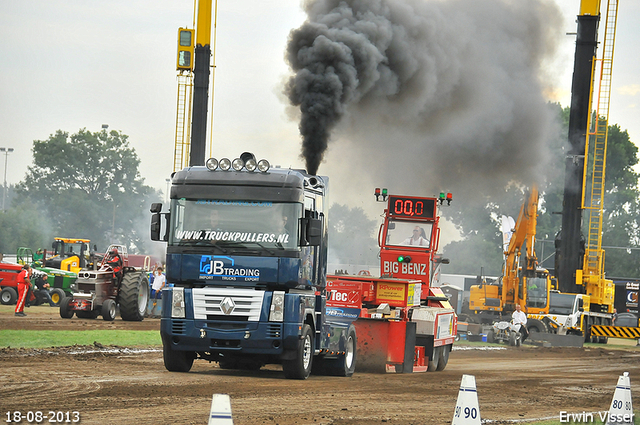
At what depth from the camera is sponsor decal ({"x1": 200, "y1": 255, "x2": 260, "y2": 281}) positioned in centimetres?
1328

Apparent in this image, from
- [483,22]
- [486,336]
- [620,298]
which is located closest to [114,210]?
[620,298]

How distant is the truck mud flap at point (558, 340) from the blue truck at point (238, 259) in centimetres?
1927

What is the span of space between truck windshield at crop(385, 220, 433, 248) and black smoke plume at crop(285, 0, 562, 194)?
2.45 meters

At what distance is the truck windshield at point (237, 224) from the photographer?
1334 centimetres

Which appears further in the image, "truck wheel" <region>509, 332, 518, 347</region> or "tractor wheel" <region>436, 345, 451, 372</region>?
"truck wheel" <region>509, 332, 518, 347</region>

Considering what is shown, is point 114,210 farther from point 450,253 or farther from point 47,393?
point 47,393

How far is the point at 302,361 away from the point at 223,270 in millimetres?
1901

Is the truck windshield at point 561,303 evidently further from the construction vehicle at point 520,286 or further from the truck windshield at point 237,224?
the truck windshield at point 237,224

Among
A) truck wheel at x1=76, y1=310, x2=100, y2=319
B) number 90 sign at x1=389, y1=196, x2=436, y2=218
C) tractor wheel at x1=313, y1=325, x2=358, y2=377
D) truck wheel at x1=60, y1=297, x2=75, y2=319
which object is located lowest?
truck wheel at x1=76, y1=310, x2=100, y2=319

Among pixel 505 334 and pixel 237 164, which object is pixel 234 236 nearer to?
pixel 237 164

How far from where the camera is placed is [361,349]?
17.1 m

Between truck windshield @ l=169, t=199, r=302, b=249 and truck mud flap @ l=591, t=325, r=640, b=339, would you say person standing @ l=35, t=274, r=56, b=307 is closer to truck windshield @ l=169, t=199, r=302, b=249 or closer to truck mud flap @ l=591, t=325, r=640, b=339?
truck mud flap @ l=591, t=325, r=640, b=339

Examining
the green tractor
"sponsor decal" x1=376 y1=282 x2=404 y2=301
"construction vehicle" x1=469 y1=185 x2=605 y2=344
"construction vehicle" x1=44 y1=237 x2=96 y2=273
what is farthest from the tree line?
"sponsor decal" x1=376 y1=282 x2=404 y2=301

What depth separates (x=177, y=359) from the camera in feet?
46.7
